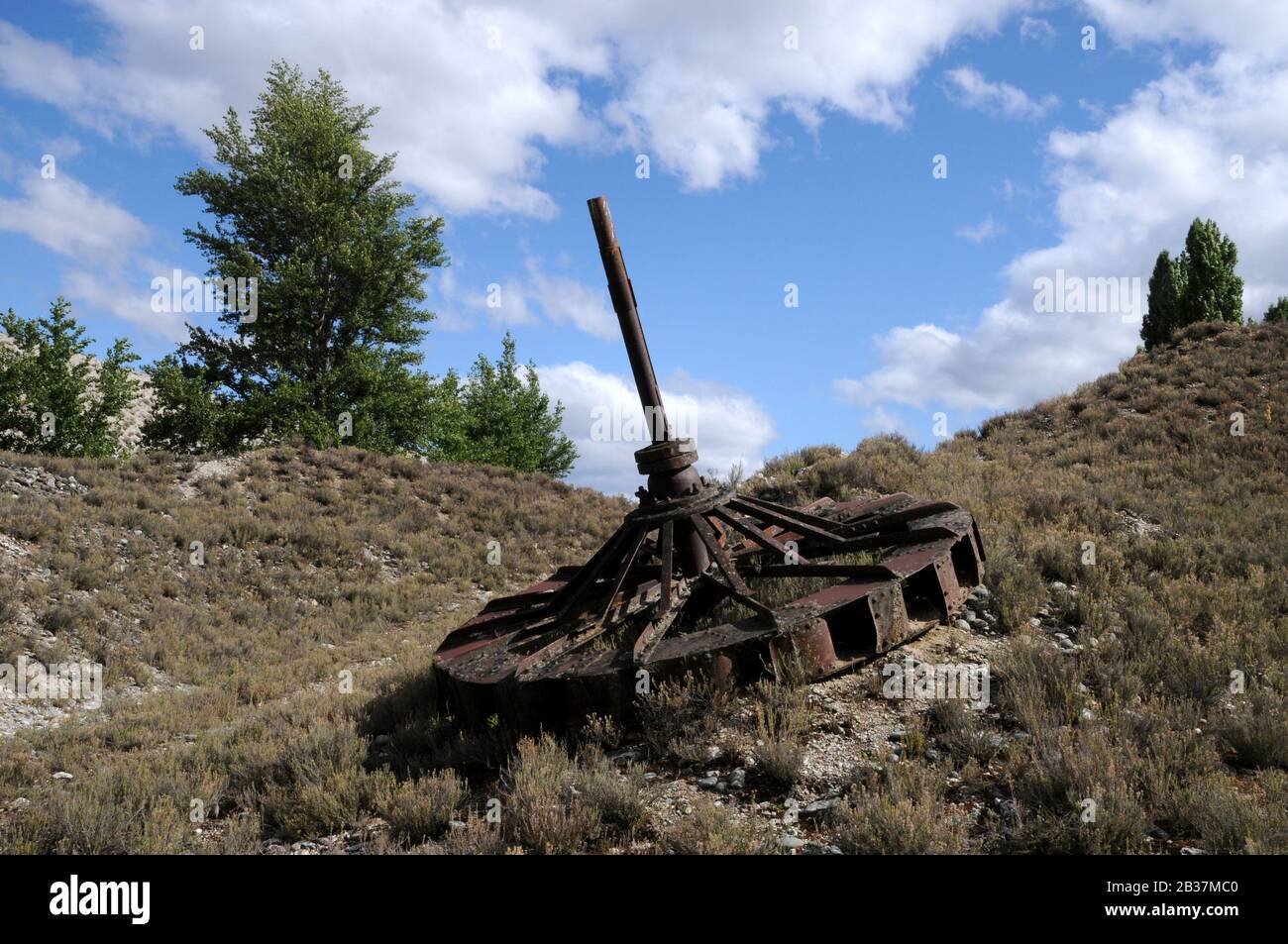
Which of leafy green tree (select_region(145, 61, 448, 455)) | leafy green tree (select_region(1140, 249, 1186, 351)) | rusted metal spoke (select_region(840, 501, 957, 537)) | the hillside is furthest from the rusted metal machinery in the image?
leafy green tree (select_region(1140, 249, 1186, 351))

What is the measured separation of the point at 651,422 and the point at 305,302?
2367cm

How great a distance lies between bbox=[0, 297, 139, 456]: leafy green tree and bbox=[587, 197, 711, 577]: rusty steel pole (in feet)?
82.4

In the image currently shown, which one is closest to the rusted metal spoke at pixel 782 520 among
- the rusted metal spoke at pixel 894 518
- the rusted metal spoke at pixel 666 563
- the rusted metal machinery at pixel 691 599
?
the rusted metal machinery at pixel 691 599

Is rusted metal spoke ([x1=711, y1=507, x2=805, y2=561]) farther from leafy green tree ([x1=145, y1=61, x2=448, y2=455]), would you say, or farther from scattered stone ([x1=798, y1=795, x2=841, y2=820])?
leafy green tree ([x1=145, y1=61, x2=448, y2=455])

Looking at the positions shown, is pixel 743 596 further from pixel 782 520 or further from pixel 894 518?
pixel 894 518

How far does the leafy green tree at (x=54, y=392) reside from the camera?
2447cm

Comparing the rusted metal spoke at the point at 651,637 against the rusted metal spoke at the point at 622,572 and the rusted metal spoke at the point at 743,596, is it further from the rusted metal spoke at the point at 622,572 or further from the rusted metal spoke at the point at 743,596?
the rusted metal spoke at the point at 622,572

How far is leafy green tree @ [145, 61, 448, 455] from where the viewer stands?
25.2 m

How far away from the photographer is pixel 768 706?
4.93 m

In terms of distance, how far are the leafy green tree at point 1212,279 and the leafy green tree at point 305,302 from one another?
112 ft

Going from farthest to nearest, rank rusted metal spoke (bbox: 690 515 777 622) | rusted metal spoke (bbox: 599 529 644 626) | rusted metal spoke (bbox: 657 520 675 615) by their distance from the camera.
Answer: rusted metal spoke (bbox: 599 529 644 626)
rusted metal spoke (bbox: 657 520 675 615)
rusted metal spoke (bbox: 690 515 777 622)

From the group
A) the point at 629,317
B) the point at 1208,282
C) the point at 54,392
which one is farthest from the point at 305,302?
the point at 1208,282
